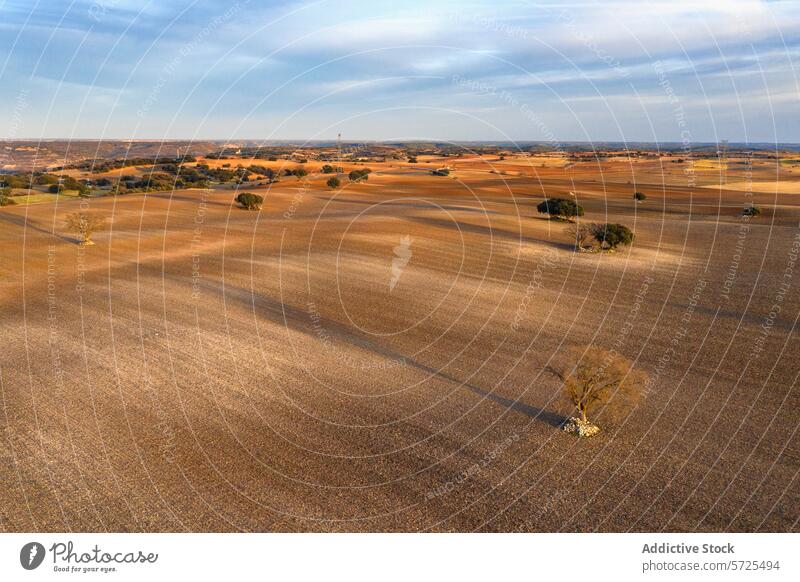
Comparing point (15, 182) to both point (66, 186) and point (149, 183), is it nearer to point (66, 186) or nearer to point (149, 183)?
point (66, 186)

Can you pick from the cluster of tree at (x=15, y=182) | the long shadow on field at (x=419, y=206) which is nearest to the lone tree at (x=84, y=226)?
the long shadow on field at (x=419, y=206)

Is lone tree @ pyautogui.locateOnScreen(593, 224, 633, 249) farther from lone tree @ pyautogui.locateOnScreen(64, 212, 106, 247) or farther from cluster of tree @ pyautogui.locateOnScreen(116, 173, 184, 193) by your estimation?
cluster of tree @ pyautogui.locateOnScreen(116, 173, 184, 193)

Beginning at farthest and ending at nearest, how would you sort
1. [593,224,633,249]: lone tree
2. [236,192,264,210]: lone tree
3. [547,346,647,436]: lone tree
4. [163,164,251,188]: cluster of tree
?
[163,164,251,188]: cluster of tree → [236,192,264,210]: lone tree → [593,224,633,249]: lone tree → [547,346,647,436]: lone tree

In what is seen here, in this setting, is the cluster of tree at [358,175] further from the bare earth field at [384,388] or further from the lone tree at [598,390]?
the lone tree at [598,390]

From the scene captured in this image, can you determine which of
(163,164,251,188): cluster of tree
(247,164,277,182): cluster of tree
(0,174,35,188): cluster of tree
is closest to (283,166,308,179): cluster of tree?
(247,164,277,182): cluster of tree

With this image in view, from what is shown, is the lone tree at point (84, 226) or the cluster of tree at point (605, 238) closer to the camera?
the cluster of tree at point (605, 238)

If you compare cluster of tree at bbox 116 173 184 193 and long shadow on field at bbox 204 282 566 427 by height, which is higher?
cluster of tree at bbox 116 173 184 193
